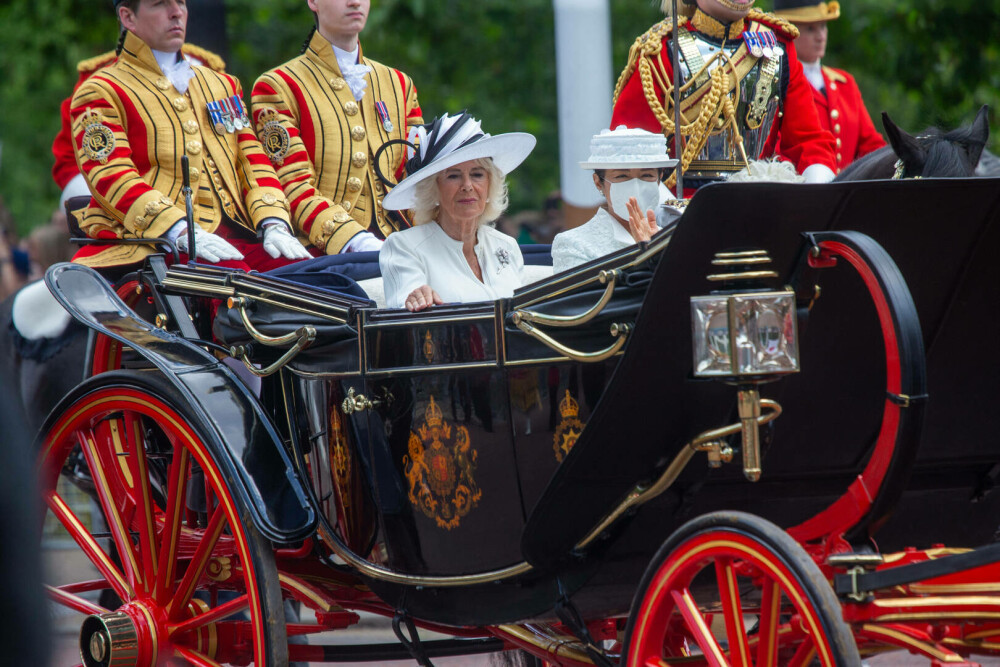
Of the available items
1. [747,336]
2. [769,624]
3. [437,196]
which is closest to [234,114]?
[437,196]

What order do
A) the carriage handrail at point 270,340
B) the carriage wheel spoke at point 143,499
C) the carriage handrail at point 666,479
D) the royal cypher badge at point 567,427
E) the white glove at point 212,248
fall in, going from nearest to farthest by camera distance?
1. the carriage handrail at point 666,479
2. the royal cypher badge at point 567,427
3. the carriage handrail at point 270,340
4. the carriage wheel spoke at point 143,499
5. the white glove at point 212,248

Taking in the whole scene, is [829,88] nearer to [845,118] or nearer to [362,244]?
[845,118]

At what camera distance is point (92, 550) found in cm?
377

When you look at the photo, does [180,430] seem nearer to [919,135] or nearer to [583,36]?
[919,135]

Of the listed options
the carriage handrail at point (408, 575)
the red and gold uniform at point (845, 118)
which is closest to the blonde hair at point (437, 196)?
the carriage handrail at point (408, 575)

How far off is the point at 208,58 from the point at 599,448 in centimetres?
314

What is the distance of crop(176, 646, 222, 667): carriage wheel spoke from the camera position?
137 inches

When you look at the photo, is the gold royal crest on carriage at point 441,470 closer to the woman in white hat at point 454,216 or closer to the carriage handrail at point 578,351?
the carriage handrail at point 578,351

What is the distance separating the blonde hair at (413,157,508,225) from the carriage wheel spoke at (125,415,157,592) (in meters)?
0.94

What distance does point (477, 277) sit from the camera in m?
3.53

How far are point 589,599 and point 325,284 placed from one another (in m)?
1.04

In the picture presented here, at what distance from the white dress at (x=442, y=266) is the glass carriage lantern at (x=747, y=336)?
1047 millimetres

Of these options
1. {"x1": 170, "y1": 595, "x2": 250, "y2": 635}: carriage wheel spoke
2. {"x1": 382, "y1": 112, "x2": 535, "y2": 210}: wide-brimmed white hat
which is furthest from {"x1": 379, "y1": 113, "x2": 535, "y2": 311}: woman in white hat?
{"x1": 170, "y1": 595, "x2": 250, "y2": 635}: carriage wheel spoke

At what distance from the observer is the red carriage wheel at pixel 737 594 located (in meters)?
2.24
